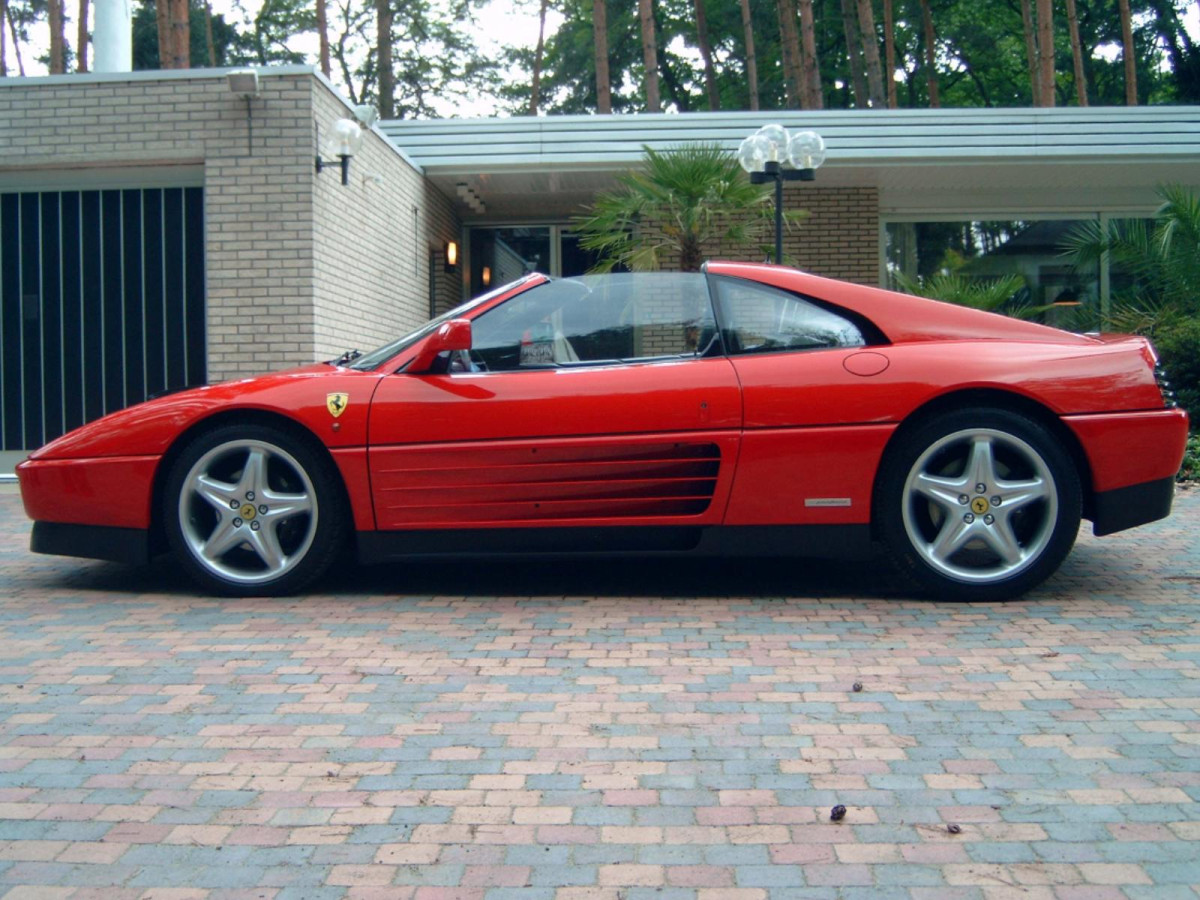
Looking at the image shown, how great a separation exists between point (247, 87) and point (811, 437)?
6324mm

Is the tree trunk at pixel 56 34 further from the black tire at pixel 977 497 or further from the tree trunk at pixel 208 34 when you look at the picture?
the black tire at pixel 977 497

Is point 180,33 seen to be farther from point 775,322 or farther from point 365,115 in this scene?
point 775,322

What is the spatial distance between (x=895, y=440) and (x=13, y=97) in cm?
818

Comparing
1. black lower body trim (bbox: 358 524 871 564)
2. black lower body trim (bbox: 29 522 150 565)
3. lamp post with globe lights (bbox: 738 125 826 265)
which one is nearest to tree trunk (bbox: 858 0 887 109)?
lamp post with globe lights (bbox: 738 125 826 265)

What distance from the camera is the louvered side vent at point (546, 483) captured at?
4770mm

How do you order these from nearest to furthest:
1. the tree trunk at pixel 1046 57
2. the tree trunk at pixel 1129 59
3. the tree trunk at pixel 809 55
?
the tree trunk at pixel 1046 57 → the tree trunk at pixel 809 55 → the tree trunk at pixel 1129 59

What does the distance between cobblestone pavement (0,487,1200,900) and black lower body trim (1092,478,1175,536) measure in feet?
1.17

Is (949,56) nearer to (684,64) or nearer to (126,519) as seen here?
(684,64)

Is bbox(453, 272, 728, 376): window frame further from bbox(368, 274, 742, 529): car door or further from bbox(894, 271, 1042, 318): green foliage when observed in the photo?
bbox(894, 271, 1042, 318): green foliage

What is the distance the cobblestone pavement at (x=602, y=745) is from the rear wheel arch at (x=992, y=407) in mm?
646

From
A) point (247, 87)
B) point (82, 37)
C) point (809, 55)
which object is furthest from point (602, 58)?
point (247, 87)

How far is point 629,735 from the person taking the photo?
3.24m

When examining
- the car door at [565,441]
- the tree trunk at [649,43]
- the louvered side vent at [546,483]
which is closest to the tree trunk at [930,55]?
the tree trunk at [649,43]

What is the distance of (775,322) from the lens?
4945 millimetres
